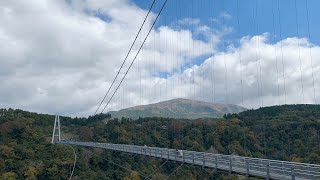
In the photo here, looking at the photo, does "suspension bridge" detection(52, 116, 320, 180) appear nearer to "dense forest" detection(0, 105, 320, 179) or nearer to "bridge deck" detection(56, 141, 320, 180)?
"bridge deck" detection(56, 141, 320, 180)

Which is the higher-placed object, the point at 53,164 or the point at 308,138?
the point at 308,138

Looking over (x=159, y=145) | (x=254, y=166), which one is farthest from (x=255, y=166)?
(x=159, y=145)

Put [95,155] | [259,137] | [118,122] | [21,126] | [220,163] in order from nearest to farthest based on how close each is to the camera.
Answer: [220,163]
[259,137]
[95,155]
[21,126]
[118,122]

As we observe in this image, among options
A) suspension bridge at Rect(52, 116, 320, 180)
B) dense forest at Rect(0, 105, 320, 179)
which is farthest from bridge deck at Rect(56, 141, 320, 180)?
dense forest at Rect(0, 105, 320, 179)

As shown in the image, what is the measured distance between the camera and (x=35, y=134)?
11562 centimetres

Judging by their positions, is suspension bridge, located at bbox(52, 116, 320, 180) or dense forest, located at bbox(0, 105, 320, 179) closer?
suspension bridge, located at bbox(52, 116, 320, 180)

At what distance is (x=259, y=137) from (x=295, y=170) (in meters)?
67.2

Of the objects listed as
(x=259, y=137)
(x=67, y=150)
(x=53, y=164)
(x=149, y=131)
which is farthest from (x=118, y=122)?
(x=259, y=137)

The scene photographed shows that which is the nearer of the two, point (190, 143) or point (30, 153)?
point (190, 143)

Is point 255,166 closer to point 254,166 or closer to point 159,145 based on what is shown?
point 254,166

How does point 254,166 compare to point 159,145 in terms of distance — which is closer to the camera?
point 254,166

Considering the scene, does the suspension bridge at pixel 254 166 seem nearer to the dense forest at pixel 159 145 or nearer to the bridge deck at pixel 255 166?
the bridge deck at pixel 255 166

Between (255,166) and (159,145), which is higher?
(255,166)

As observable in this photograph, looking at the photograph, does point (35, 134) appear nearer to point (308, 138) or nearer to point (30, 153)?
point (30, 153)
